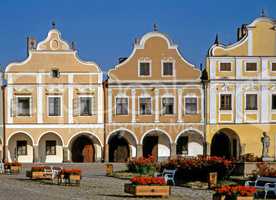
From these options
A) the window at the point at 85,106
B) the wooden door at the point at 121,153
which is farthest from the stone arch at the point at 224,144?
the window at the point at 85,106

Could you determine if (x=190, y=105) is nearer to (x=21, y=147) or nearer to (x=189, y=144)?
(x=189, y=144)

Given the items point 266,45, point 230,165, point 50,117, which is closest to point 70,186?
point 230,165

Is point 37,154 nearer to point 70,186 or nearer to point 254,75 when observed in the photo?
point 254,75

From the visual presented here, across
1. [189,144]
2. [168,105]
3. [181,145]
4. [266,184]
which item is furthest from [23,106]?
[266,184]

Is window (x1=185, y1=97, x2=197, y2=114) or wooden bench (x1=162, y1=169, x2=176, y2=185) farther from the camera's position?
window (x1=185, y1=97, x2=197, y2=114)

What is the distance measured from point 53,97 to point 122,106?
4.50 m

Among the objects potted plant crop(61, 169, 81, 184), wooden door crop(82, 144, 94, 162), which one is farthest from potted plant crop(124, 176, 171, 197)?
wooden door crop(82, 144, 94, 162)

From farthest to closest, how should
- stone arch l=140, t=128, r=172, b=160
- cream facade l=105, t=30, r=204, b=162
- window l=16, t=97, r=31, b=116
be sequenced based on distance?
stone arch l=140, t=128, r=172, b=160 → cream facade l=105, t=30, r=204, b=162 → window l=16, t=97, r=31, b=116

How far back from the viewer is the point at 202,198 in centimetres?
2000

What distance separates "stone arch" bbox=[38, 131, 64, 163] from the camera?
1785 inches

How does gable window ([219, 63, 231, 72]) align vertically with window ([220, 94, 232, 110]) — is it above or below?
above

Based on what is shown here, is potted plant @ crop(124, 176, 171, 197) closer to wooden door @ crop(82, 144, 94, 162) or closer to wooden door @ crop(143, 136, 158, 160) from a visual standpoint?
wooden door @ crop(143, 136, 158, 160)

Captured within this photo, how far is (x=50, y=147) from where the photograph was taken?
1799 inches

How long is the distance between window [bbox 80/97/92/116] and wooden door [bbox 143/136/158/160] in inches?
172
